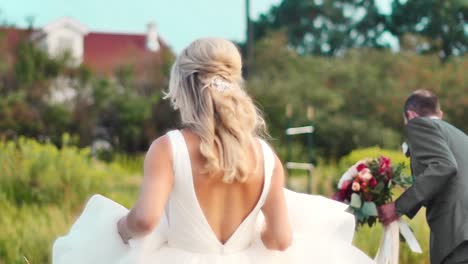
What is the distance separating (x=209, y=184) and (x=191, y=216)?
17 cm

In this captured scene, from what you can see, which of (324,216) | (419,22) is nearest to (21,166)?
(324,216)

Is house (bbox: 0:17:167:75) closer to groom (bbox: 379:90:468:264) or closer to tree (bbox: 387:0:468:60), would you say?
tree (bbox: 387:0:468:60)

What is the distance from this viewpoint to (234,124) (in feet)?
12.6

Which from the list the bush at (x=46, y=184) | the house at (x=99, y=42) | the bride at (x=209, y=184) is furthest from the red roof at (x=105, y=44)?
the bride at (x=209, y=184)

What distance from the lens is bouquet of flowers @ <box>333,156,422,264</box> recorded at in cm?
571

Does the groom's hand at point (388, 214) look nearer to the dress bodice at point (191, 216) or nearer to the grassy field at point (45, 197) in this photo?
the dress bodice at point (191, 216)

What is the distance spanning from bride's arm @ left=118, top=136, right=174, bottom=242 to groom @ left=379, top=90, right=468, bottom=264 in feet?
6.46

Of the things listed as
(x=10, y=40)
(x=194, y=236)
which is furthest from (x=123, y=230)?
(x=10, y=40)

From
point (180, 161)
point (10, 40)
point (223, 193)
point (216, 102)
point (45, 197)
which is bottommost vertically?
point (45, 197)

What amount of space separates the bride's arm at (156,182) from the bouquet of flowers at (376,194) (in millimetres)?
2276

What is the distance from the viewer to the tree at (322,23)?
46.2m

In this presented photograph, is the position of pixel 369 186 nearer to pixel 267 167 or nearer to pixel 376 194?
pixel 376 194

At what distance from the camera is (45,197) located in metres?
13.2

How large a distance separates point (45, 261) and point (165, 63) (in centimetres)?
2440
